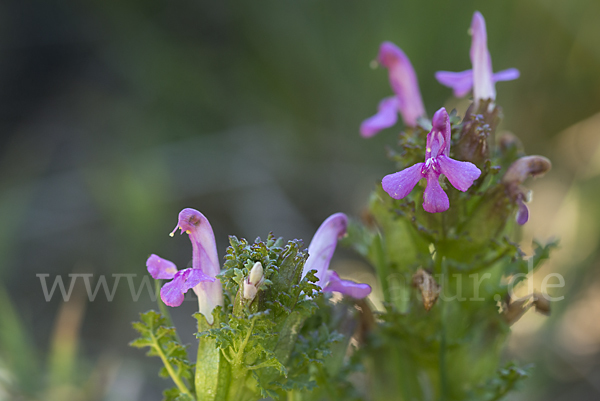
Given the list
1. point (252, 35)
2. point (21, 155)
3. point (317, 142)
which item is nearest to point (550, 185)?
point (317, 142)

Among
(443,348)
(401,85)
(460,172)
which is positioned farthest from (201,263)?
(401,85)

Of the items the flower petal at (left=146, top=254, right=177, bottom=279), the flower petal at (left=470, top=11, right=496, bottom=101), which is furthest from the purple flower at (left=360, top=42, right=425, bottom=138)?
the flower petal at (left=146, top=254, right=177, bottom=279)

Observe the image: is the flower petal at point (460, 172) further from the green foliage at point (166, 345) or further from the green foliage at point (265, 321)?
the green foliage at point (166, 345)

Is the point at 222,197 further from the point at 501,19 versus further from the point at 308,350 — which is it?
the point at 308,350

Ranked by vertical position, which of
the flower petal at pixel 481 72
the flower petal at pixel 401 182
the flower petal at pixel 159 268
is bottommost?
the flower petal at pixel 159 268

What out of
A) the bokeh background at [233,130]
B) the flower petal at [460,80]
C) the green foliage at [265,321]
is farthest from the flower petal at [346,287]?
the bokeh background at [233,130]
